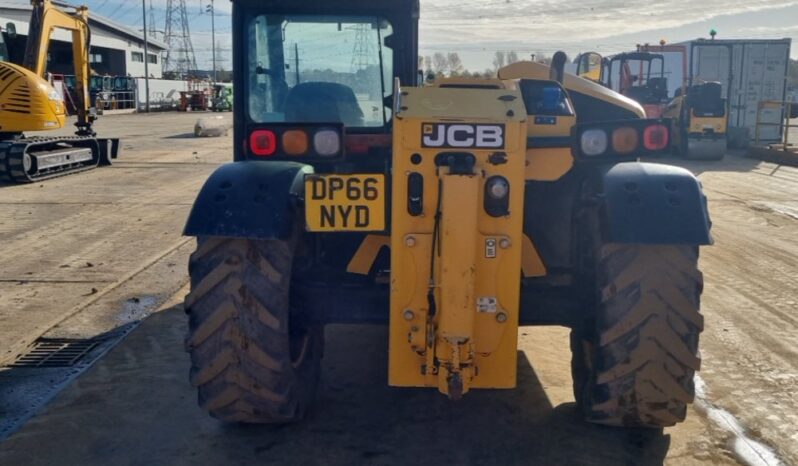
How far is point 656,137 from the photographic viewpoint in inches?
178

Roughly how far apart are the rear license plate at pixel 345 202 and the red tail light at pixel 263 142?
557 millimetres

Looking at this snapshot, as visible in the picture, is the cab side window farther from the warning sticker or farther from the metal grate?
the metal grate

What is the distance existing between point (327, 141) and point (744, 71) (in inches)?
923

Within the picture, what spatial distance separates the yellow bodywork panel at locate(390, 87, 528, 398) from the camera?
3.92 meters

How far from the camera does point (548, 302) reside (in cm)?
457

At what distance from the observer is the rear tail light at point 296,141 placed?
4422 millimetres

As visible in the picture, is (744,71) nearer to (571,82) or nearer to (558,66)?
(571,82)

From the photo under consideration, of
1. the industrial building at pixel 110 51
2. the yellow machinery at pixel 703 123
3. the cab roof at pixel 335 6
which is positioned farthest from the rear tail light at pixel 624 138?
the industrial building at pixel 110 51

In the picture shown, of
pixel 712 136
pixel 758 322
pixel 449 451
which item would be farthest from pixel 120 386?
pixel 712 136

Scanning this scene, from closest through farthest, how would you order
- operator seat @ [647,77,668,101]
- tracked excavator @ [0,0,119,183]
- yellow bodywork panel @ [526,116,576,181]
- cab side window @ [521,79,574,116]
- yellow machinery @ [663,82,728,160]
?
yellow bodywork panel @ [526,116,576,181] < cab side window @ [521,79,574,116] < tracked excavator @ [0,0,119,183] < yellow machinery @ [663,82,728,160] < operator seat @ [647,77,668,101]

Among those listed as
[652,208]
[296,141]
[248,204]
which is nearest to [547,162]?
[652,208]

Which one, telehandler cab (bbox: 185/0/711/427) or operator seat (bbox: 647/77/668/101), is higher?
operator seat (bbox: 647/77/668/101)

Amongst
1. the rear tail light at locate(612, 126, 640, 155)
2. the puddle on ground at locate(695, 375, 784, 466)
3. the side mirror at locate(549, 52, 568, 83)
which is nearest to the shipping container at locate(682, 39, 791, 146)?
the side mirror at locate(549, 52, 568, 83)

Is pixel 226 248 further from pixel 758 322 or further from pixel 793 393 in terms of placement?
pixel 758 322
